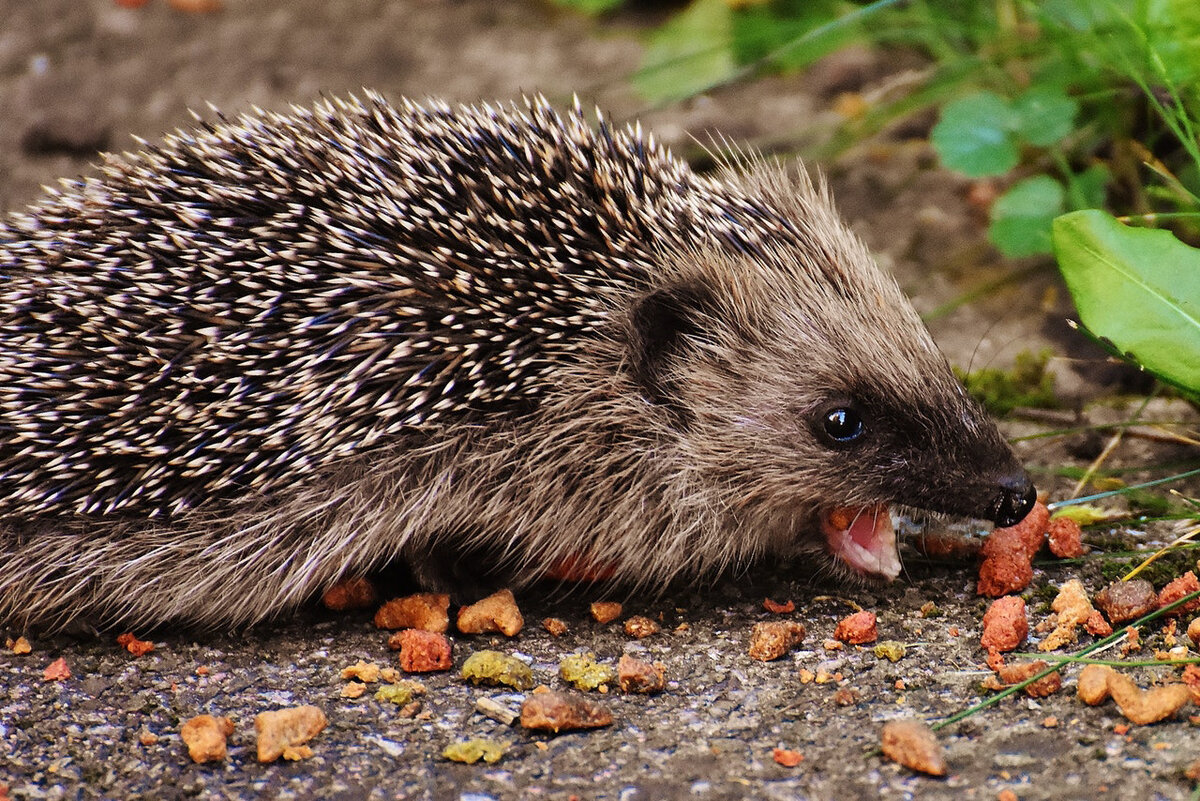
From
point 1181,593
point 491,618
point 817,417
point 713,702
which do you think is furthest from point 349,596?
point 1181,593

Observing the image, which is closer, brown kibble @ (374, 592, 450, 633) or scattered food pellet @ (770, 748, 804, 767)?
scattered food pellet @ (770, 748, 804, 767)

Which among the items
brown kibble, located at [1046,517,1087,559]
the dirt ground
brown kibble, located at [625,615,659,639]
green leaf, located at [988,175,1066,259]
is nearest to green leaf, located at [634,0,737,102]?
the dirt ground

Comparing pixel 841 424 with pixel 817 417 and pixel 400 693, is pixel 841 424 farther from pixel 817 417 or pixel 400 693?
pixel 400 693

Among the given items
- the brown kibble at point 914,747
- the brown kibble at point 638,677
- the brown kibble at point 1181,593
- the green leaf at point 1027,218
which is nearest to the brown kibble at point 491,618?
the brown kibble at point 638,677

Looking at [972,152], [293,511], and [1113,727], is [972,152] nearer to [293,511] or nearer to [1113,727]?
[1113,727]

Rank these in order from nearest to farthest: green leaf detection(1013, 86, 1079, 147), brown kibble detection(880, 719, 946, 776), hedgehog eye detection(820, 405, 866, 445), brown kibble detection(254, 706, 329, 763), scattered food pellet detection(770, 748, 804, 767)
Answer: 1. brown kibble detection(880, 719, 946, 776)
2. scattered food pellet detection(770, 748, 804, 767)
3. brown kibble detection(254, 706, 329, 763)
4. hedgehog eye detection(820, 405, 866, 445)
5. green leaf detection(1013, 86, 1079, 147)

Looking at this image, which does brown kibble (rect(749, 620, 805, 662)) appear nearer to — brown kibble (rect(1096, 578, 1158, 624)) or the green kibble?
the green kibble

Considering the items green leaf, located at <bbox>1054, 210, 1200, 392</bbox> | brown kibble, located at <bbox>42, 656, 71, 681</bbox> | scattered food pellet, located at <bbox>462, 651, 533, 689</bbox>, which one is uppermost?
green leaf, located at <bbox>1054, 210, 1200, 392</bbox>
